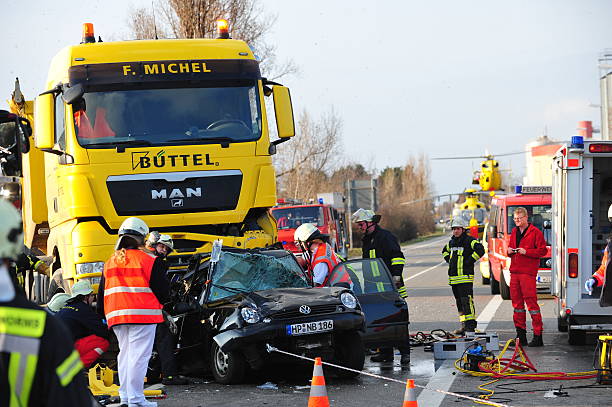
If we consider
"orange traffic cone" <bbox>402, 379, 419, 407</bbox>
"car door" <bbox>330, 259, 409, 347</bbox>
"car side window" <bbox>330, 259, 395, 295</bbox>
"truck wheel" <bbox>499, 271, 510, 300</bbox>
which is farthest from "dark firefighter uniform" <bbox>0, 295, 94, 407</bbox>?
"truck wheel" <bbox>499, 271, 510, 300</bbox>

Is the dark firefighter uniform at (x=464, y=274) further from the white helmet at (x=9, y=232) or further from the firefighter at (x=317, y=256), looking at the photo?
the white helmet at (x=9, y=232)

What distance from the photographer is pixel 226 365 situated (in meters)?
Answer: 10.1

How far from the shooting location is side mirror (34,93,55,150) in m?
12.4

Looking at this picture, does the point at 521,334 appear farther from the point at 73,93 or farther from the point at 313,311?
the point at 73,93

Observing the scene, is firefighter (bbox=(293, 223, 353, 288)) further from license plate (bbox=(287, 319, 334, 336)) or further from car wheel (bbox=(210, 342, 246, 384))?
car wheel (bbox=(210, 342, 246, 384))

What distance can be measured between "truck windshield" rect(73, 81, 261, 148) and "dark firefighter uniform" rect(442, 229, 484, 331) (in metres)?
3.55

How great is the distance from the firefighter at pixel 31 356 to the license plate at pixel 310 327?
697 centimetres

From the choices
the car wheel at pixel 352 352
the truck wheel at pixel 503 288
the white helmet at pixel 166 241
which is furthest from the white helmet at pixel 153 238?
the truck wheel at pixel 503 288

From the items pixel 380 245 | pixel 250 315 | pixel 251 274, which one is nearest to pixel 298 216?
pixel 380 245

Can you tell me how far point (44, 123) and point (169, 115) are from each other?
1542 mm

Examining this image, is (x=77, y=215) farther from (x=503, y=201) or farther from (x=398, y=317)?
(x=503, y=201)

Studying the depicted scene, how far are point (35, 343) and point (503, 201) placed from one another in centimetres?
1970

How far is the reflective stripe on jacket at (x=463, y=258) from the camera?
14289mm

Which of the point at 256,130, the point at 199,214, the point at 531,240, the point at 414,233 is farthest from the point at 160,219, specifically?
the point at 414,233
